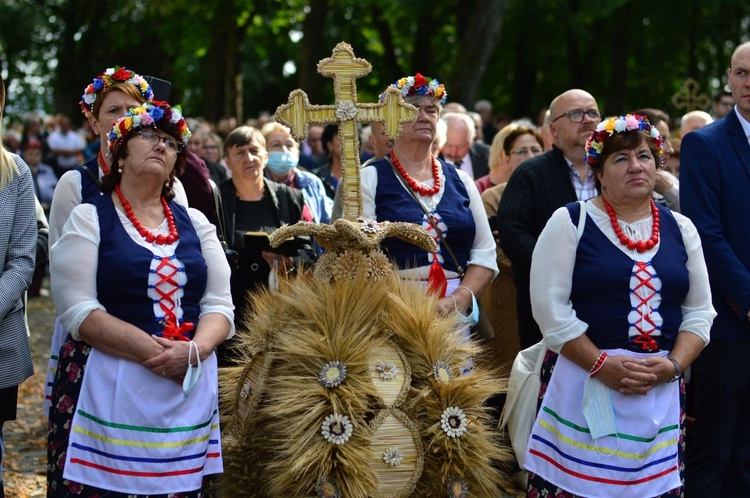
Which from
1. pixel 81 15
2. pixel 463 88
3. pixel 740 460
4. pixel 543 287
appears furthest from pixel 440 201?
pixel 81 15

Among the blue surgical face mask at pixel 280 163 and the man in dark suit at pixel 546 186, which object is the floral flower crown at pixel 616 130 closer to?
the man in dark suit at pixel 546 186

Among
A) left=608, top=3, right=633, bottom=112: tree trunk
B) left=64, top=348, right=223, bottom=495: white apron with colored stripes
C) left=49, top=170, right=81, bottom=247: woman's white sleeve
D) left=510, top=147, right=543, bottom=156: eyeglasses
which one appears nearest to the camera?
left=64, top=348, right=223, bottom=495: white apron with colored stripes

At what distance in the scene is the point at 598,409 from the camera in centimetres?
471

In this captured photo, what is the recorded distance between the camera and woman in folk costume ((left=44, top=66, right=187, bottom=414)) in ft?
16.6

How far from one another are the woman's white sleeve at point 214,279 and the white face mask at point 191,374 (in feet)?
0.74

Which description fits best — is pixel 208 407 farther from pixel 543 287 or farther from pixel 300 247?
pixel 300 247

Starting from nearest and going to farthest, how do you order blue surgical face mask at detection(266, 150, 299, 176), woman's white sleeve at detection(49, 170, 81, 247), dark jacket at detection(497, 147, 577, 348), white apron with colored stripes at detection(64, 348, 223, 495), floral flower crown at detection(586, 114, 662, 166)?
white apron with colored stripes at detection(64, 348, 223, 495), floral flower crown at detection(586, 114, 662, 166), woman's white sleeve at detection(49, 170, 81, 247), dark jacket at detection(497, 147, 577, 348), blue surgical face mask at detection(266, 150, 299, 176)

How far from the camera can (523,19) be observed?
993 inches

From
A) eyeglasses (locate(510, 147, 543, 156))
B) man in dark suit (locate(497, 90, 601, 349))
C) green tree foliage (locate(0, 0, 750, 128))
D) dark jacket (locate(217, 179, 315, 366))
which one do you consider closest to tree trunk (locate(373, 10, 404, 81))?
green tree foliage (locate(0, 0, 750, 128))

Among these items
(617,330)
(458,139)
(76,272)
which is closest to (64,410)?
(76,272)

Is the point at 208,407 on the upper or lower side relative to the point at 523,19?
lower

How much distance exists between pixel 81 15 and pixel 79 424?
31.8 metres

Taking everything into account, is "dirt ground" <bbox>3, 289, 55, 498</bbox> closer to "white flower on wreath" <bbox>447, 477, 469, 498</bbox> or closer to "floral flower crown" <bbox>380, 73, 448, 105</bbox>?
"white flower on wreath" <bbox>447, 477, 469, 498</bbox>

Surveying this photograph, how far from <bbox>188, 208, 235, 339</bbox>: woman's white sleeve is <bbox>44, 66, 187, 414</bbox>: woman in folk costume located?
1.05 feet
